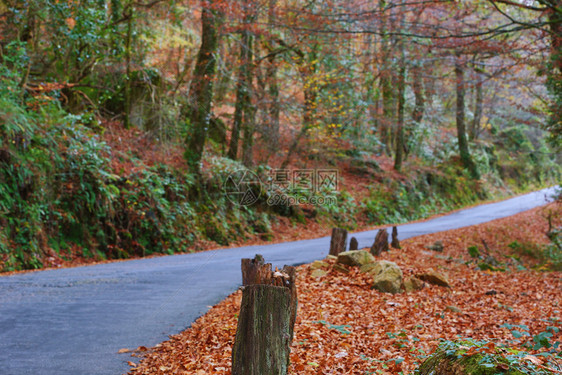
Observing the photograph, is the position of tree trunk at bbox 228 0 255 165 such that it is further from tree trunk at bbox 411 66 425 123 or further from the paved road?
tree trunk at bbox 411 66 425 123

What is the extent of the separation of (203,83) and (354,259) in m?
9.33

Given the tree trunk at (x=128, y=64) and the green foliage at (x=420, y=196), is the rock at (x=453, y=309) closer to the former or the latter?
the tree trunk at (x=128, y=64)

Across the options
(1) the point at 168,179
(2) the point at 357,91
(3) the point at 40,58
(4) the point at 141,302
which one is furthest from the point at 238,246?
(2) the point at 357,91

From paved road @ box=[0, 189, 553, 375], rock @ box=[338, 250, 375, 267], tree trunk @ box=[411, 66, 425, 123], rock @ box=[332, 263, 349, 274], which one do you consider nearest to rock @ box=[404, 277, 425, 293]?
rock @ box=[338, 250, 375, 267]

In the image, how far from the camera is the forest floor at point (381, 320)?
4.62 m

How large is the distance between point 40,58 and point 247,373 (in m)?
13.9

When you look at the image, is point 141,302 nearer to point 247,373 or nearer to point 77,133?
point 247,373

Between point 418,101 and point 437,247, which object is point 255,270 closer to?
point 437,247

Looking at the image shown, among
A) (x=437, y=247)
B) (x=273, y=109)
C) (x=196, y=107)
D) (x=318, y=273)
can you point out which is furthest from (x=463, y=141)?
(x=318, y=273)

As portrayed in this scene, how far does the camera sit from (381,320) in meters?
6.39

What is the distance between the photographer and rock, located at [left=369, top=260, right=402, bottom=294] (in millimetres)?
7926

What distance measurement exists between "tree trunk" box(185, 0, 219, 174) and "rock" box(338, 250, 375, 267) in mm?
7258

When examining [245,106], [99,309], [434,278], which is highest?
[245,106]

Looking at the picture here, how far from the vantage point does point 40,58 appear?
542 inches
